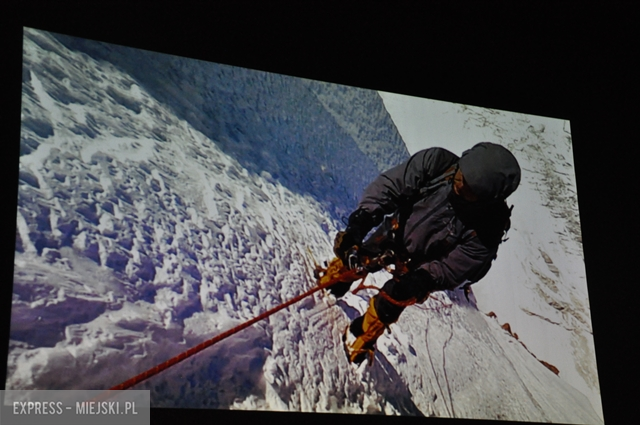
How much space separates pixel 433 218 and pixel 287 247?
525 mm

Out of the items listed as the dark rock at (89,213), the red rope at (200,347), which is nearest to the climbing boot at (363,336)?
the red rope at (200,347)

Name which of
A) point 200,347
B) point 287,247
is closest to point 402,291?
point 287,247

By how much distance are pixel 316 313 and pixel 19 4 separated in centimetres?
137

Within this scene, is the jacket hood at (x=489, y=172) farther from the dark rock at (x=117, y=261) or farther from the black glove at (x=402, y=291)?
the dark rock at (x=117, y=261)

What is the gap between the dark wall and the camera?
9.51 feet

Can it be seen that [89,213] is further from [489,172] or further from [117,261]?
[489,172]

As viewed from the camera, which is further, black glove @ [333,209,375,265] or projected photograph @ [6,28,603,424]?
black glove @ [333,209,375,265]

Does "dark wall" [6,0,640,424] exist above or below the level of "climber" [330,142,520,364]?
above

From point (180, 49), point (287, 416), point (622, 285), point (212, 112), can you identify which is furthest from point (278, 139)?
point (622, 285)

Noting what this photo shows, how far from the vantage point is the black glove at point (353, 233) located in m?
2.82

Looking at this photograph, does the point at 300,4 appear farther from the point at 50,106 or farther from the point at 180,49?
the point at 50,106

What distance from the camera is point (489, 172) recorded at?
9.56 ft

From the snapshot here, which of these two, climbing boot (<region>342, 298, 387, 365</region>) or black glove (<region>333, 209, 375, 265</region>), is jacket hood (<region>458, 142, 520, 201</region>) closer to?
black glove (<region>333, 209, 375, 265</region>)

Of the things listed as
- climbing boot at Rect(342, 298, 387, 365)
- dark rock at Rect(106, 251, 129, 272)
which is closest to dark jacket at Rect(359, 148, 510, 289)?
climbing boot at Rect(342, 298, 387, 365)
